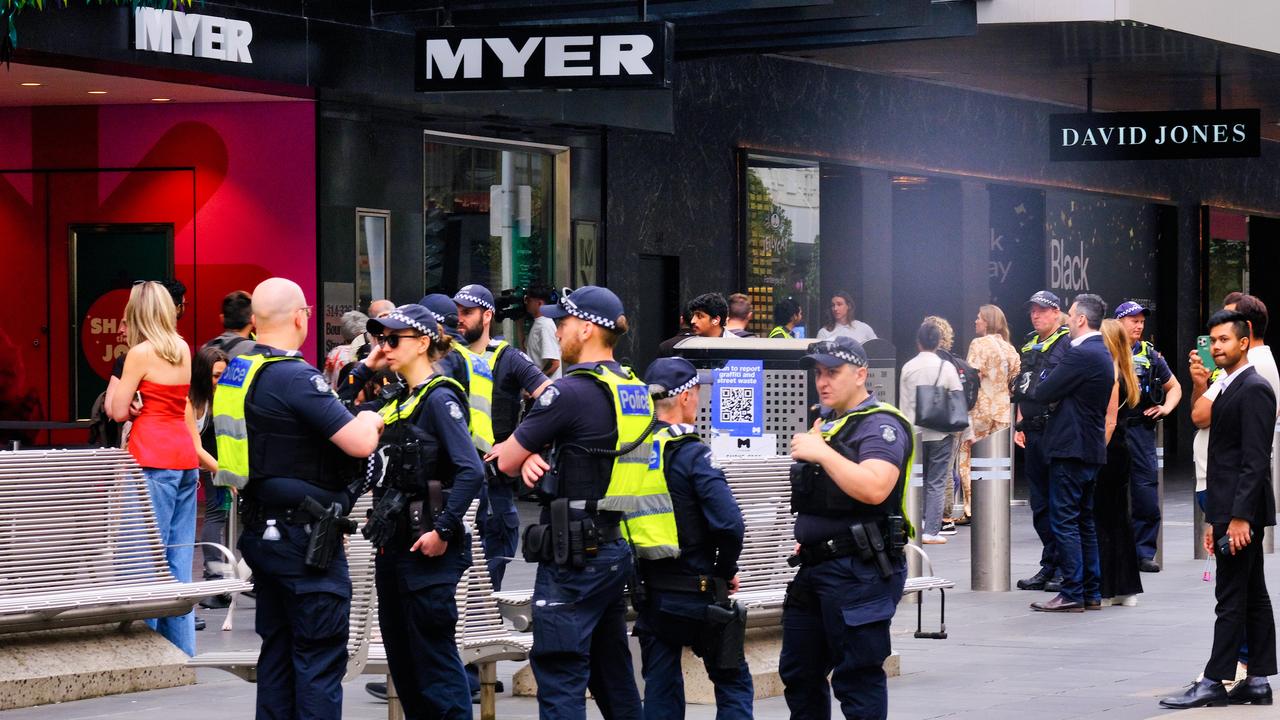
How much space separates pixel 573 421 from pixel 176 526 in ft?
13.7

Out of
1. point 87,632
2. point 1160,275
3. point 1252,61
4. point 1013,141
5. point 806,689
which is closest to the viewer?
point 806,689

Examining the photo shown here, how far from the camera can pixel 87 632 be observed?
979cm

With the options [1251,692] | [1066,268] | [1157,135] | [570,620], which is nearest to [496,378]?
[570,620]

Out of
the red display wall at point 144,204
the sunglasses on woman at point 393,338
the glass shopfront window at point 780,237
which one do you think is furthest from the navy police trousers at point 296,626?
the glass shopfront window at point 780,237

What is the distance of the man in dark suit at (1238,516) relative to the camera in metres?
9.30

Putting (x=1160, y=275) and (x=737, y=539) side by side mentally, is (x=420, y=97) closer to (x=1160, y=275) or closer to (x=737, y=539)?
(x=737, y=539)

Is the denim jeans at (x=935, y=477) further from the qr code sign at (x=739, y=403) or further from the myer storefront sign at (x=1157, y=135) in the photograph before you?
the qr code sign at (x=739, y=403)

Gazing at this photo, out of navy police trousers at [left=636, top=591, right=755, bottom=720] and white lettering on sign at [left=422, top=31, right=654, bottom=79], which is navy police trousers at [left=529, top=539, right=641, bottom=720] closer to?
navy police trousers at [left=636, top=591, right=755, bottom=720]

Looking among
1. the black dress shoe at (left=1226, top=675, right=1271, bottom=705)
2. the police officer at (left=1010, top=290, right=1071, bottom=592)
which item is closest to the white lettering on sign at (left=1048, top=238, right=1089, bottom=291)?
the police officer at (left=1010, top=290, right=1071, bottom=592)

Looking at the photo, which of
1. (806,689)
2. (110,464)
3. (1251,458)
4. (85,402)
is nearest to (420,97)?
(85,402)

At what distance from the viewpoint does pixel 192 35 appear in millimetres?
15203

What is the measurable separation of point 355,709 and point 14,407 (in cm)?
981

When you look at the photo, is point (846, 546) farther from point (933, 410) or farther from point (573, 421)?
point (933, 410)

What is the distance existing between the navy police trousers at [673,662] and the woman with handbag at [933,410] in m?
8.94
